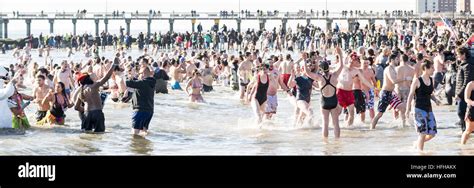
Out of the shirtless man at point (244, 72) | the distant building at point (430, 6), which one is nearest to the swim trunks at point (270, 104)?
the shirtless man at point (244, 72)

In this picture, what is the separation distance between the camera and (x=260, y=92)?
54.8ft

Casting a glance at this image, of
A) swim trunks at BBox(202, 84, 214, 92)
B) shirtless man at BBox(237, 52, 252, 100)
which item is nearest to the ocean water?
shirtless man at BBox(237, 52, 252, 100)

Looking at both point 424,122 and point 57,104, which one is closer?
point 424,122

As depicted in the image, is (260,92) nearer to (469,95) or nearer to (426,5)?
(469,95)

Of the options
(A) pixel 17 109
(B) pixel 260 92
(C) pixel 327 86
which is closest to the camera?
(C) pixel 327 86

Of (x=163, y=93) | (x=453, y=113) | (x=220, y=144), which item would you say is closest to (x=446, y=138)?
(x=220, y=144)

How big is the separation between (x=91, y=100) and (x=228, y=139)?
2.23 m

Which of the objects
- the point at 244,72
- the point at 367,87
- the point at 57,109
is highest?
the point at 244,72

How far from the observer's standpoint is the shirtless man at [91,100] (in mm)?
14656

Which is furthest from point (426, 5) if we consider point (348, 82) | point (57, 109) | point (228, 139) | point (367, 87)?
point (228, 139)

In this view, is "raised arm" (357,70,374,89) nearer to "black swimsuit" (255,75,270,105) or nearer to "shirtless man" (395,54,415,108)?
"shirtless man" (395,54,415,108)

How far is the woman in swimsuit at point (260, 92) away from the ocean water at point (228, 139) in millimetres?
335

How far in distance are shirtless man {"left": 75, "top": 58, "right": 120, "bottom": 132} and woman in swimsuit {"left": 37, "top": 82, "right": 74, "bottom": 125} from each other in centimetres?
103
